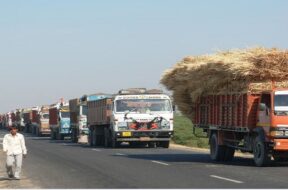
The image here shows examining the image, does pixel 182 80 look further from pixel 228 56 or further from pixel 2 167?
pixel 2 167

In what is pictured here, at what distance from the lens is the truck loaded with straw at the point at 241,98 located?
20.6m

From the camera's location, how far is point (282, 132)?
20.3m

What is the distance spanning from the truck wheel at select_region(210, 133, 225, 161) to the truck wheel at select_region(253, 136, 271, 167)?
2916 millimetres

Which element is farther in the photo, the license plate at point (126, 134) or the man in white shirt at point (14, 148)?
the license plate at point (126, 134)

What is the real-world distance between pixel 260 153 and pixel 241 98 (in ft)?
5.69

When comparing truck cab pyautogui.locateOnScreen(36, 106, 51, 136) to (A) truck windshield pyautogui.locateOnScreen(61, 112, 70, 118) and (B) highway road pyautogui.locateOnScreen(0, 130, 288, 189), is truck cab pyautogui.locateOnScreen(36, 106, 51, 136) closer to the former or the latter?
(A) truck windshield pyautogui.locateOnScreen(61, 112, 70, 118)

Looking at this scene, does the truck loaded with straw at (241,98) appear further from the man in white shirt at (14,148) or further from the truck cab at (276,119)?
the man in white shirt at (14,148)

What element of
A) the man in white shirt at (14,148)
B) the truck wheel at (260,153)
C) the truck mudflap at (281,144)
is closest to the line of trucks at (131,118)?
Result: the truck wheel at (260,153)

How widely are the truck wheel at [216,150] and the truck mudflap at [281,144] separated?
13.8ft

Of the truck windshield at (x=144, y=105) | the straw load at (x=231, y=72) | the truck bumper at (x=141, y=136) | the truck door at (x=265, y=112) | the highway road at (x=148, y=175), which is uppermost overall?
the straw load at (x=231, y=72)

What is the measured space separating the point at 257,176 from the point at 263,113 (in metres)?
3.40

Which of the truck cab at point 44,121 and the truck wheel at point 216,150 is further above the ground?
the truck cab at point 44,121

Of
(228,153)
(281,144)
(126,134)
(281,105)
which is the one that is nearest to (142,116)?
(126,134)

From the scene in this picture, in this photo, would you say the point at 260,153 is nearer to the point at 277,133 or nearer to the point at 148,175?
the point at 277,133
